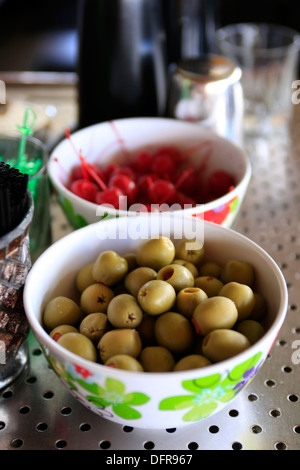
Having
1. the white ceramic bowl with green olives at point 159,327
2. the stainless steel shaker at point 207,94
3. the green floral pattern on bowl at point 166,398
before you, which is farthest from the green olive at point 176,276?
the stainless steel shaker at point 207,94

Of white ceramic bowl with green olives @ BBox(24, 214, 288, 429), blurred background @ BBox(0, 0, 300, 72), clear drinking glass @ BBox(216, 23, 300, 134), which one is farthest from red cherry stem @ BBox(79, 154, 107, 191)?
blurred background @ BBox(0, 0, 300, 72)

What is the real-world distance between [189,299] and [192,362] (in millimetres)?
68

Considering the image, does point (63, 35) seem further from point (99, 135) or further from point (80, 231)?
point (80, 231)

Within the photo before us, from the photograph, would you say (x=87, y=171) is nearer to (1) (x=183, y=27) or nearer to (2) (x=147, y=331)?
(2) (x=147, y=331)

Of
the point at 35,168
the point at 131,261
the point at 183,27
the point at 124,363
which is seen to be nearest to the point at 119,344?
the point at 124,363

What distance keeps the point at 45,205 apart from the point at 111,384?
0.32 meters

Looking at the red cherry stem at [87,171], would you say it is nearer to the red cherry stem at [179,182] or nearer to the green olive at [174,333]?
the red cherry stem at [179,182]

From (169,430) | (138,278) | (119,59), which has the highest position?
(119,59)

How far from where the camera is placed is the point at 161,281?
518 mm

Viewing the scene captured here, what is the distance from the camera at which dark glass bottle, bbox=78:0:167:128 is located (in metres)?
0.81

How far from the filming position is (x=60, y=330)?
0.50 metres

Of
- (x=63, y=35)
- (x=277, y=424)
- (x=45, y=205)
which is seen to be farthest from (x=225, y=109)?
(x=63, y=35)

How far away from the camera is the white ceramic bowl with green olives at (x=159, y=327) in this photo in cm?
44

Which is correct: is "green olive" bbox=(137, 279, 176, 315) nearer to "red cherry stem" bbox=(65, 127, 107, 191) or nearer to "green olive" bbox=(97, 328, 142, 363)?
"green olive" bbox=(97, 328, 142, 363)
